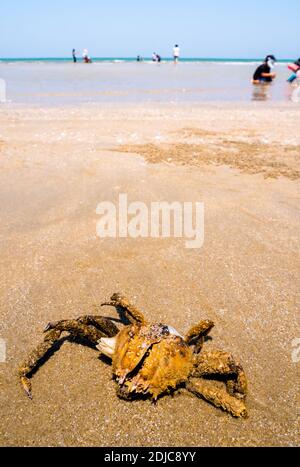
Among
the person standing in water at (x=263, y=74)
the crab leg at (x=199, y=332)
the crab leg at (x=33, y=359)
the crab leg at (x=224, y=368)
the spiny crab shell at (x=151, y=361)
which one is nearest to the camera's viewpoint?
the spiny crab shell at (x=151, y=361)

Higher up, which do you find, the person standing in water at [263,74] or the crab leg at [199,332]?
the person standing in water at [263,74]

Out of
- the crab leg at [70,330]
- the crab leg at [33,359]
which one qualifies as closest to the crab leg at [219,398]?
the crab leg at [70,330]

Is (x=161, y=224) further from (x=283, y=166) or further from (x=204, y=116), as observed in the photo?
(x=204, y=116)

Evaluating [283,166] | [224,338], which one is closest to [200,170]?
[283,166]

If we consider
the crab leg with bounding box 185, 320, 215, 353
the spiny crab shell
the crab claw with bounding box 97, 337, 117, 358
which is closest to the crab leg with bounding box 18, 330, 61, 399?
the crab claw with bounding box 97, 337, 117, 358

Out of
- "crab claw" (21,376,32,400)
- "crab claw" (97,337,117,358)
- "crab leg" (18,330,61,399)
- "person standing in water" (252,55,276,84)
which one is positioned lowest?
"crab claw" (21,376,32,400)

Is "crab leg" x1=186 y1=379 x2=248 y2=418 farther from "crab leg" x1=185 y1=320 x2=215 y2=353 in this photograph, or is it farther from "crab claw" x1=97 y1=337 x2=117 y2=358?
"crab claw" x1=97 y1=337 x2=117 y2=358

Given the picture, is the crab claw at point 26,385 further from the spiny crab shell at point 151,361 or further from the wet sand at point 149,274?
the spiny crab shell at point 151,361

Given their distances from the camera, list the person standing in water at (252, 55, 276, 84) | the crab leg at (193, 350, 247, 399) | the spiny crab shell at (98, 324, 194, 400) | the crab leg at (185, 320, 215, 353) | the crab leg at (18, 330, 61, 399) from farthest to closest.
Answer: the person standing in water at (252, 55, 276, 84), the crab leg at (185, 320, 215, 353), the crab leg at (18, 330, 61, 399), the crab leg at (193, 350, 247, 399), the spiny crab shell at (98, 324, 194, 400)
